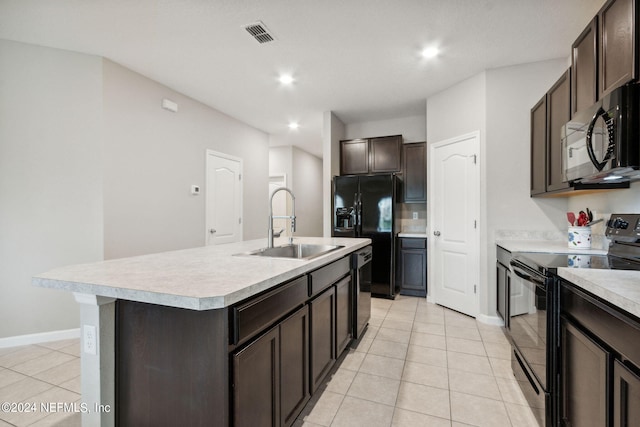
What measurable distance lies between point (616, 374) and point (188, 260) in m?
1.90

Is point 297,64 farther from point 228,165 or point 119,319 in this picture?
point 119,319

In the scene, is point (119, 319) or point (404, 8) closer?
point (119, 319)

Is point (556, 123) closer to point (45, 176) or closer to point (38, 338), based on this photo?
point (45, 176)

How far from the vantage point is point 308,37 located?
8.73 feet

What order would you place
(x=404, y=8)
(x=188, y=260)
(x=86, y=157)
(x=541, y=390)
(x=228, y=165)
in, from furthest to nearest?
(x=228, y=165) < (x=86, y=157) < (x=404, y=8) < (x=188, y=260) < (x=541, y=390)

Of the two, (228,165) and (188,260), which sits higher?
(228,165)

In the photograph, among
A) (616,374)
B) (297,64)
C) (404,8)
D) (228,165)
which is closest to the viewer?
(616,374)

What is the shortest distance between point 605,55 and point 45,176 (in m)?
4.32

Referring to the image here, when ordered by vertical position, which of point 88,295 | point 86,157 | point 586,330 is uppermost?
point 86,157

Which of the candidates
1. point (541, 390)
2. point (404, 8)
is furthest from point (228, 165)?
point (541, 390)

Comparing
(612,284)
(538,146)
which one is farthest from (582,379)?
(538,146)

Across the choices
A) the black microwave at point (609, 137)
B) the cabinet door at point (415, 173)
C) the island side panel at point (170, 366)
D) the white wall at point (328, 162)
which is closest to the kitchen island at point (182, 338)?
the island side panel at point (170, 366)

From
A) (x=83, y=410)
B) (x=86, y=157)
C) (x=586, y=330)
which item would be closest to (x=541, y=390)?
(x=586, y=330)

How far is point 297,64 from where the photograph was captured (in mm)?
3164
